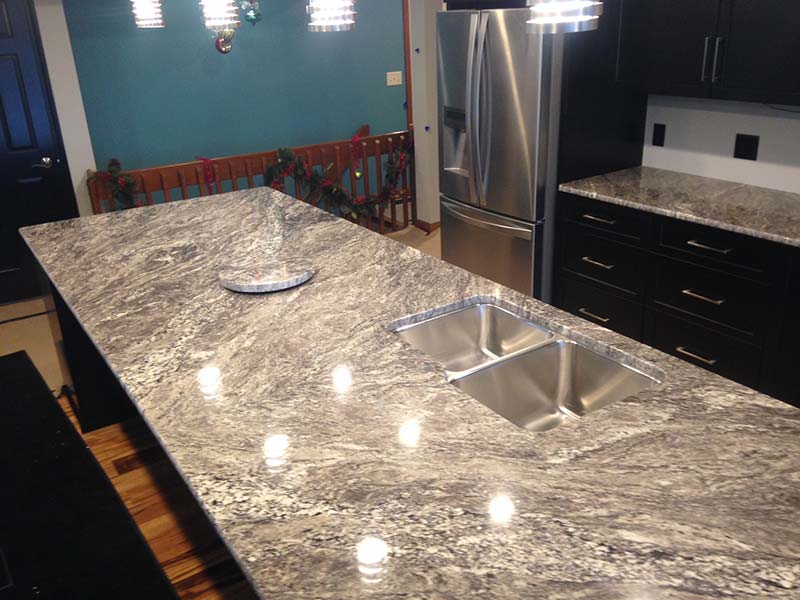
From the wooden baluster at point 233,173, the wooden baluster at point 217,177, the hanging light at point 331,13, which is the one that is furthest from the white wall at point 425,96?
the hanging light at point 331,13

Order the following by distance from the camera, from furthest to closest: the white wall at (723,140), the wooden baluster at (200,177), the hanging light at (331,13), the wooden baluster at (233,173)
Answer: the wooden baluster at (233,173)
the wooden baluster at (200,177)
the white wall at (723,140)
the hanging light at (331,13)

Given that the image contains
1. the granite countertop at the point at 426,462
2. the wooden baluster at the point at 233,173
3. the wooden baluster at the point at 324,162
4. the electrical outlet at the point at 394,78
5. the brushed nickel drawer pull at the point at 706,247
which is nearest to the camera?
the granite countertop at the point at 426,462

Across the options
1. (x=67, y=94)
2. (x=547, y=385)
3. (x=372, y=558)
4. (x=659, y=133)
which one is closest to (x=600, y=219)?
(x=659, y=133)

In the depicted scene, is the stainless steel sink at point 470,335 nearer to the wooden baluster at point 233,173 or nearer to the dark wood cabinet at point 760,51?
the dark wood cabinet at point 760,51

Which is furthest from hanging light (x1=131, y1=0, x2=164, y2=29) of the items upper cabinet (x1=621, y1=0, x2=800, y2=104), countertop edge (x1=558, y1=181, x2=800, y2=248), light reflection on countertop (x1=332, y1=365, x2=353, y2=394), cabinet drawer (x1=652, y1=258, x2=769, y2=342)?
cabinet drawer (x1=652, y1=258, x2=769, y2=342)

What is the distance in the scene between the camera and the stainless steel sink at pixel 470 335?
2049mm

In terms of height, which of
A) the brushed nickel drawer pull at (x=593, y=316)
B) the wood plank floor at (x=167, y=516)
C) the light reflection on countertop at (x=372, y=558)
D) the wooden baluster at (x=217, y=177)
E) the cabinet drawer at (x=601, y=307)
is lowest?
the wood plank floor at (x=167, y=516)

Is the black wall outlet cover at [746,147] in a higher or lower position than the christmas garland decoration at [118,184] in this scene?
higher

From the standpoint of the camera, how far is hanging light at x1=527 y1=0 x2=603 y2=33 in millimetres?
1683

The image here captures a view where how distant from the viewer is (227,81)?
556cm

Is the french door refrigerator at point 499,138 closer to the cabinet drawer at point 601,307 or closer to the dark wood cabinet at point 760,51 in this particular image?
the cabinet drawer at point 601,307

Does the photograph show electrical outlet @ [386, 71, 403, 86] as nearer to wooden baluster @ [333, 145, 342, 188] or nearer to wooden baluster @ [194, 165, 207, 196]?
wooden baluster @ [333, 145, 342, 188]

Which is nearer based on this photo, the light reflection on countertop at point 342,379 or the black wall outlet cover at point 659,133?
the light reflection on countertop at point 342,379

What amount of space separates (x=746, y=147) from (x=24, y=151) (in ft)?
14.9
